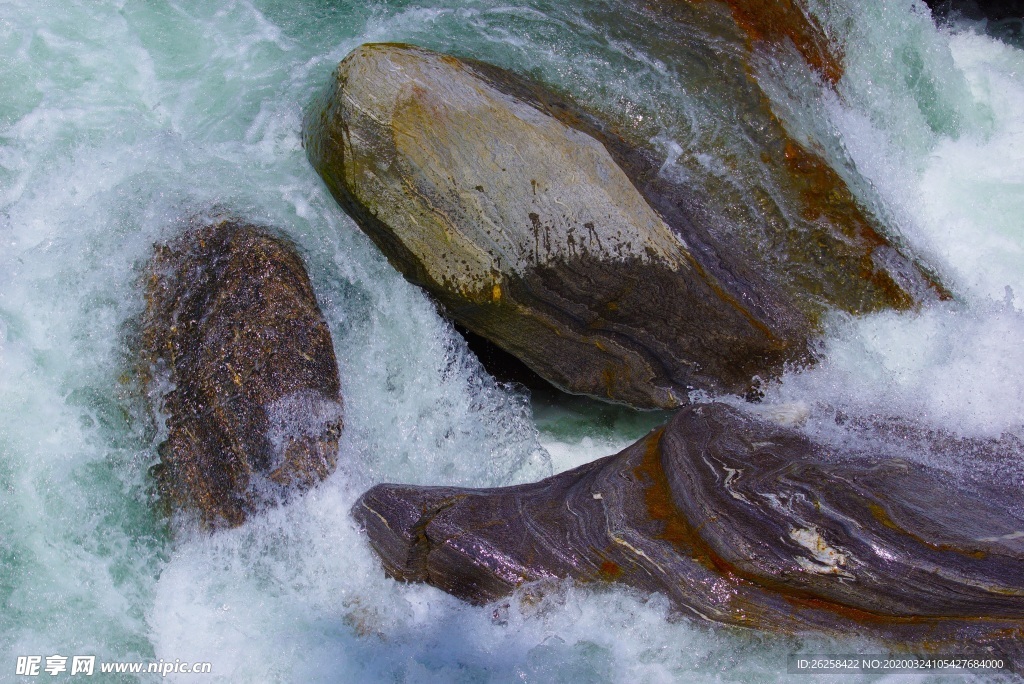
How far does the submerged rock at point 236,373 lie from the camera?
4117 millimetres

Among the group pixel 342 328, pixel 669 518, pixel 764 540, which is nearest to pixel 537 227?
pixel 342 328

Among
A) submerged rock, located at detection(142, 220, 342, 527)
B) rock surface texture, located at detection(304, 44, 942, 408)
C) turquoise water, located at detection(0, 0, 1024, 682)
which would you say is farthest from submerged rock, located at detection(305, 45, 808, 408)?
submerged rock, located at detection(142, 220, 342, 527)

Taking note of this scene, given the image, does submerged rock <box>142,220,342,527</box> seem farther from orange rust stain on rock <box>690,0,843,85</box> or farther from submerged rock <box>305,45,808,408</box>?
orange rust stain on rock <box>690,0,843,85</box>

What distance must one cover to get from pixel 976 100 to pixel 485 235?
4.29 meters

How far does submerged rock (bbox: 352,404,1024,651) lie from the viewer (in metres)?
3.58

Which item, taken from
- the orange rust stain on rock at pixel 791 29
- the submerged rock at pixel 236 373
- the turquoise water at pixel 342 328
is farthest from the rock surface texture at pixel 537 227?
the orange rust stain on rock at pixel 791 29

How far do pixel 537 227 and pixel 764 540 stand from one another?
6.34ft

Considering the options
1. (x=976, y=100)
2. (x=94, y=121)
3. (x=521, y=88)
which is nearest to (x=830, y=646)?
(x=521, y=88)

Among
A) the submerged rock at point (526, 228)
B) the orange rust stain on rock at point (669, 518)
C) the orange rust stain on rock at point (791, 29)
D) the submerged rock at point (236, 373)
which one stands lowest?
the submerged rock at point (236, 373)

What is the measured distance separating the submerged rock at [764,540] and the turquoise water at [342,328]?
17 cm

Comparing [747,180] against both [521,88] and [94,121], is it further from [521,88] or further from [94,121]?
[94,121]

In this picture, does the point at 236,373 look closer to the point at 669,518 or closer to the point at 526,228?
the point at 526,228

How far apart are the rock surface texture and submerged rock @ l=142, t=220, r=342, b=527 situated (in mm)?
651

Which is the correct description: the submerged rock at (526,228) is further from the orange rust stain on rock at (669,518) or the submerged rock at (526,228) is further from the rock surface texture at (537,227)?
the orange rust stain on rock at (669,518)
